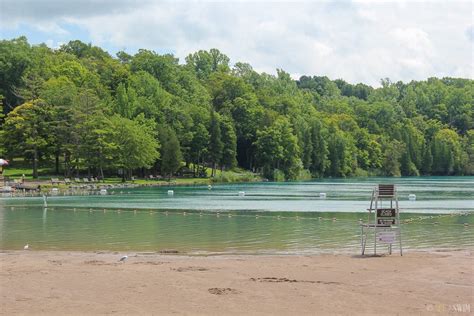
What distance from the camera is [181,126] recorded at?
385 ft

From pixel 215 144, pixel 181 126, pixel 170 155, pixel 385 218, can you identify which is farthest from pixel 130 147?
pixel 385 218

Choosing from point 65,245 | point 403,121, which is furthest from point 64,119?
point 403,121

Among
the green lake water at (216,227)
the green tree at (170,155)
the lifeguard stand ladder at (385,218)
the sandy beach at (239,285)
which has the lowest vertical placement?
the green lake water at (216,227)

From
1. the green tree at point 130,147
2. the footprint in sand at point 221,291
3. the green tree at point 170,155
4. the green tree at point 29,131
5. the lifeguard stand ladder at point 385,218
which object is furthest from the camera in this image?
the green tree at point 170,155

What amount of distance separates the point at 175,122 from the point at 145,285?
337ft

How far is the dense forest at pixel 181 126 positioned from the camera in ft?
301

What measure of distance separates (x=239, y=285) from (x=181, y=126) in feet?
334

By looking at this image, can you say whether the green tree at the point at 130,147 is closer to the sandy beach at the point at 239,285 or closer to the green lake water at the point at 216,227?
the green lake water at the point at 216,227

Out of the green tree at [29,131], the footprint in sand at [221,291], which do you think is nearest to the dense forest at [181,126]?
the green tree at [29,131]

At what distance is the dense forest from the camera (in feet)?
301

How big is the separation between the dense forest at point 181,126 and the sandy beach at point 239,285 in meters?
70.4

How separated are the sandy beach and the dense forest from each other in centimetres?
7037

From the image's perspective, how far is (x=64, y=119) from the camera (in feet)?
305

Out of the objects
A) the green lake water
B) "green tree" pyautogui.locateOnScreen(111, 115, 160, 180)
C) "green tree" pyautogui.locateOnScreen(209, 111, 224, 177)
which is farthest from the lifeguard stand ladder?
"green tree" pyautogui.locateOnScreen(209, 111, 224, 177)
